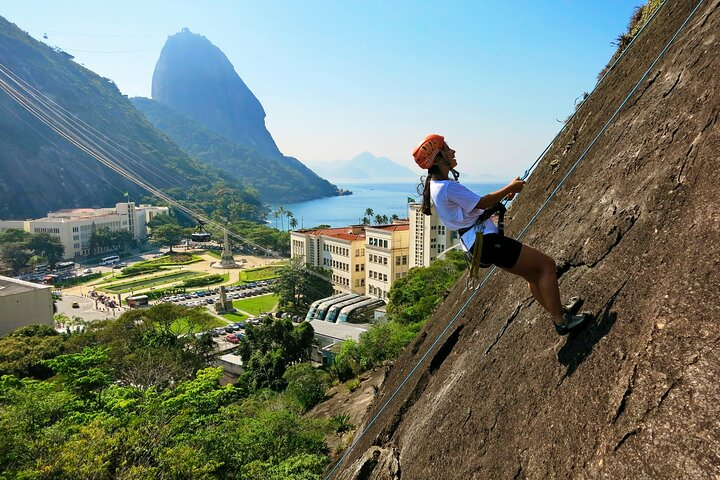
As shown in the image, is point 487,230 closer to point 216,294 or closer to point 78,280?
point 216,294

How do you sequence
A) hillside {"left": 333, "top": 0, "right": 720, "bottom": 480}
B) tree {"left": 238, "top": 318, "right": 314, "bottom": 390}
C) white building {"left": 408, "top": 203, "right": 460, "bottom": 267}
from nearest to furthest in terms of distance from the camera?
hillside {"left": 333, "top": 0, "right": 720, "bottom": 480} → tree {"left": 238, "top": 318, "right": 314, "bottom": 390} → white building {"left": 408, "top": 203, "right": 460, "bottom": 267}

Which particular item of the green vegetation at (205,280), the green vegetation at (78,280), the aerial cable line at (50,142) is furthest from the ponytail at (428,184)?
the aerial cable line at (50,142)

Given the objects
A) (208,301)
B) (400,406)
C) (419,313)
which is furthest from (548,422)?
(208,301)

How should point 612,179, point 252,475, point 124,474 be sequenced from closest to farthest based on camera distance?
point 612,179 < point 124,474 < point 252,475

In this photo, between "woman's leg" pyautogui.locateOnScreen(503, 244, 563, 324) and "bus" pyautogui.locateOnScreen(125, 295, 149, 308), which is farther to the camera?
"bus" pyautogui.locateOnScreen(125, 295, 149, 308)

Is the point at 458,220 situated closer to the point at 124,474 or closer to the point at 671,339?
the point at 671,339

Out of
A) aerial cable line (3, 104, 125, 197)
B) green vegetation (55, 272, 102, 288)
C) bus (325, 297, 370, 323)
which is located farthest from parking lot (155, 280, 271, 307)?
aerial cable line (3, 104, 125, 197)

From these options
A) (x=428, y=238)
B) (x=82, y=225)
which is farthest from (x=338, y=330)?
(x=82, y=225)

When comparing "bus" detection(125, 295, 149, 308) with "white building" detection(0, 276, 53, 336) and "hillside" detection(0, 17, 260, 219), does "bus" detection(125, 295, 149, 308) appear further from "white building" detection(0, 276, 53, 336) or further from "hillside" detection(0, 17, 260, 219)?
"hillside" detection(0, 17, 260, 219)
